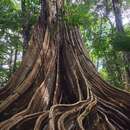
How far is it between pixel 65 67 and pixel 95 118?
57.8 inches

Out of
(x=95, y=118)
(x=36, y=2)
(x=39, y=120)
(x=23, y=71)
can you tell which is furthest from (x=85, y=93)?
(x=36, y=2)

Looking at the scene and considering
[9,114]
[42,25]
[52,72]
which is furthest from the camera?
[42,25]

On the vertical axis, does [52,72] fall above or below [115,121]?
above

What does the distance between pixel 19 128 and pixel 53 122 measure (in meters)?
0.57

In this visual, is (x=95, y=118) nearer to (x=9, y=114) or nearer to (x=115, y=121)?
(x=115, y=121)

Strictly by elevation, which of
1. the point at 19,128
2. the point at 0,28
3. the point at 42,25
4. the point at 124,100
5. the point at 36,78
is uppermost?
the point at 0,28

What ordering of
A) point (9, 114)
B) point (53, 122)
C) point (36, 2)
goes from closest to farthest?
point (53, 122) < point (9, 114) < point (36, 2)

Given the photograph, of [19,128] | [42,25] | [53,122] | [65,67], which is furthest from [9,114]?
[42,25]

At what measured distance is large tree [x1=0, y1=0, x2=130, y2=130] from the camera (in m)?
4.71

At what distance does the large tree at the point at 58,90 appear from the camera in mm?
4715

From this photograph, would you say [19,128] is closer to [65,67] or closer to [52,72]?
[52,72]

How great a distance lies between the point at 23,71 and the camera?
19.5ft

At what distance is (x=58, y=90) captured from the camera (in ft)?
19.6

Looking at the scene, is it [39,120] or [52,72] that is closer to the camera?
[39,120]
